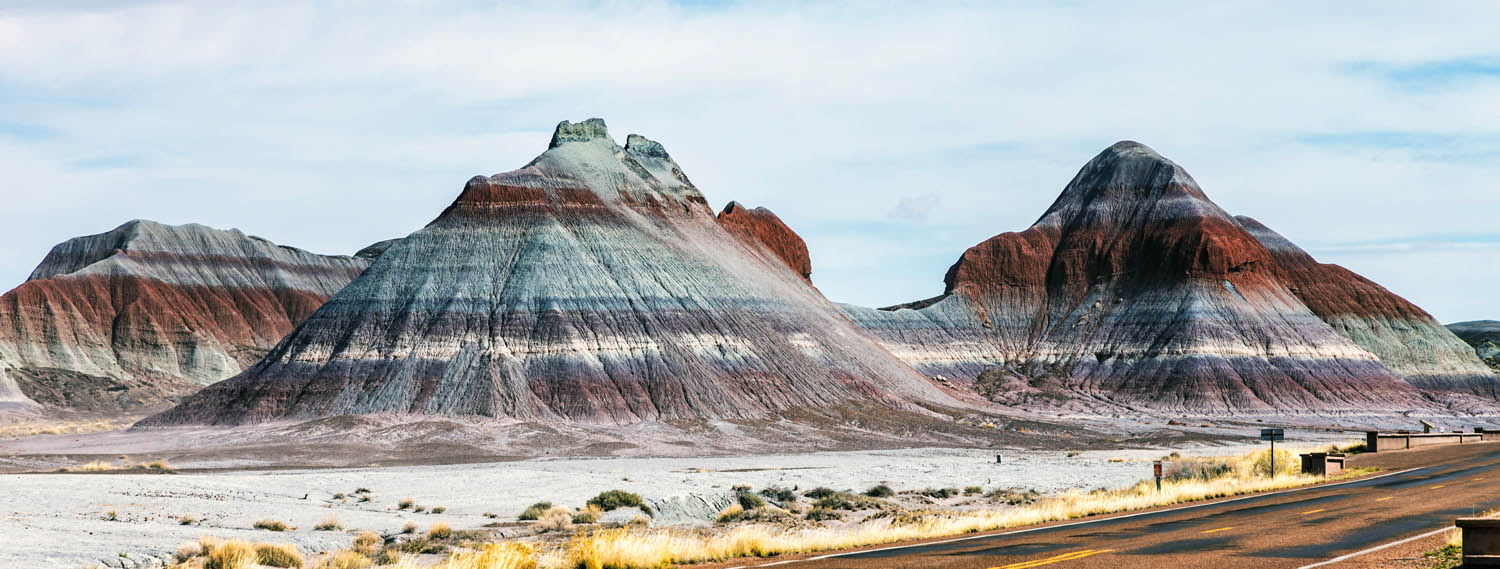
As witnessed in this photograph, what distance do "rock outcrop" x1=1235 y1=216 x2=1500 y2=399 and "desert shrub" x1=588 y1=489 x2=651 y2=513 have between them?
12140cm

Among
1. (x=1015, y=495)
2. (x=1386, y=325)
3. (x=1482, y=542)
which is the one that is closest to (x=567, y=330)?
(x=1015, y=495)

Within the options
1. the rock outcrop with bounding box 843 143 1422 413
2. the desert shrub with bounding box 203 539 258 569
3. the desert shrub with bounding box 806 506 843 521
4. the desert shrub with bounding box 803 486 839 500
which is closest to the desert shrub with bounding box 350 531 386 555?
the desert shrub with bounding box 203 539 258 569

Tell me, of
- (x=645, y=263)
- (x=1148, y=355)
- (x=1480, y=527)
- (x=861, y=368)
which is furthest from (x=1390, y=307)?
(x=1480, y=527)

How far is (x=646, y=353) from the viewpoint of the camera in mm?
97000

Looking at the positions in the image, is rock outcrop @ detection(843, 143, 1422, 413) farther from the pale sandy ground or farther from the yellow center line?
the yellow center line

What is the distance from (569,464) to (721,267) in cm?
4889

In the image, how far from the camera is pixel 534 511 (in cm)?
3666

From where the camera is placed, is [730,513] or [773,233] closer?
[730,513]

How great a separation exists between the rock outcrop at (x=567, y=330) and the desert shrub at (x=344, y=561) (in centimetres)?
6281

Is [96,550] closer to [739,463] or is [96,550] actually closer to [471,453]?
[739,463]

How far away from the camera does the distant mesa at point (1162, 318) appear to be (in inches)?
4916

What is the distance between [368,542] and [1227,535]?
17235 mm

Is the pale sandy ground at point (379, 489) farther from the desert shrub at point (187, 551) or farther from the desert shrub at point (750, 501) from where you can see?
the desert shrub at point (750, 501)

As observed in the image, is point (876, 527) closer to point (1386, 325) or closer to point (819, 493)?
point (819, 493)
